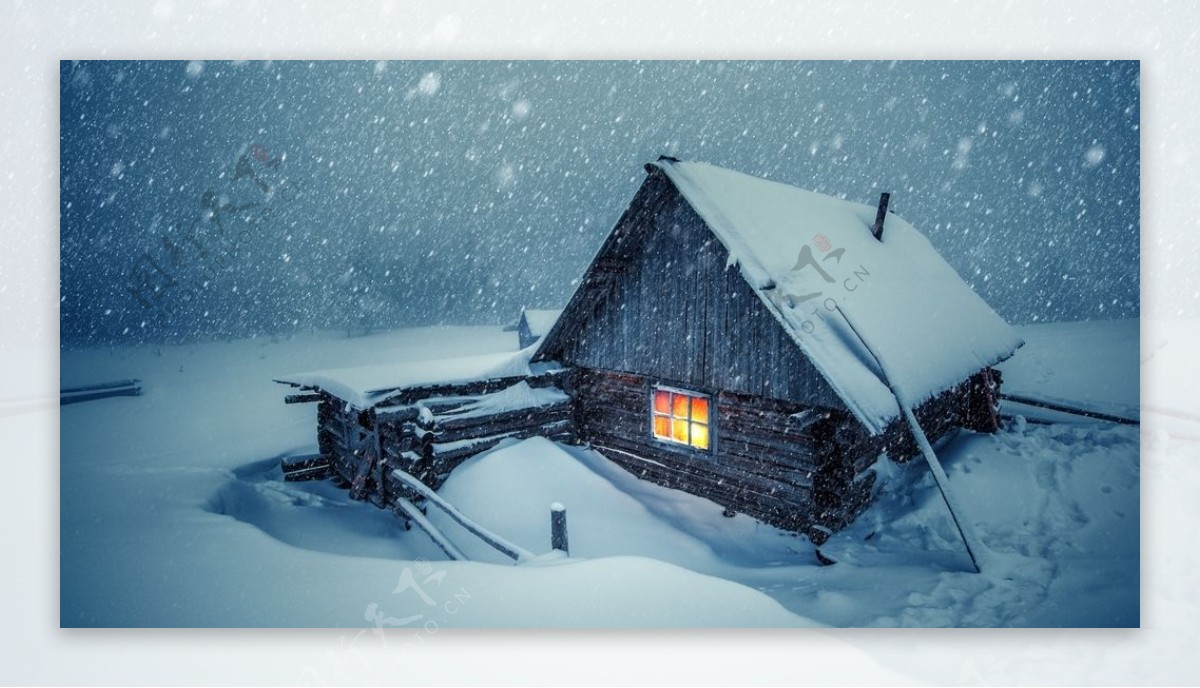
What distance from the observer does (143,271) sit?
477 centimetres

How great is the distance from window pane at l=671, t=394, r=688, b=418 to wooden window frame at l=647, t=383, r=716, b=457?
0.02 m

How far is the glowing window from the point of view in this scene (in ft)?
23.7

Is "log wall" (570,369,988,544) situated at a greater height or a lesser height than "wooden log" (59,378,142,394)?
lesser

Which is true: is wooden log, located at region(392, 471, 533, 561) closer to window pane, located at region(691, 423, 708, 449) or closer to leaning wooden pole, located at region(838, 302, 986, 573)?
window pane, located at region(691, 423, 708, 449)

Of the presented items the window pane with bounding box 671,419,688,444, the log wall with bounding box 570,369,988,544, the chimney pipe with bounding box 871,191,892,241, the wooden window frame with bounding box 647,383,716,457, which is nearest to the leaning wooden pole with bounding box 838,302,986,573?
the log wall with bounding box 570,369,988,544

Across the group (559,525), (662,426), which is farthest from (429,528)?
(662,426)

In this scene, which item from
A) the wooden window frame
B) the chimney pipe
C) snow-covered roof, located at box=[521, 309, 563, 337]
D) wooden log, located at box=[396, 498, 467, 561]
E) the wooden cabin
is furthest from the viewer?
snow-covered roof, located at box=[521, 309, 563, 337]

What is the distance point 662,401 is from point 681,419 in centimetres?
37

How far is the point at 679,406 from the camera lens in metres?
7.44

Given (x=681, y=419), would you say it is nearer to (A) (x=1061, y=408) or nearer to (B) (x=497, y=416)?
(B) (x=497, y=416)

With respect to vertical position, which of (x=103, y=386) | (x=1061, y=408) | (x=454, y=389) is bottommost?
(x=1061, y=408)

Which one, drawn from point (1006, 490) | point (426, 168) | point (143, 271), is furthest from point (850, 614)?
point (143, 271)

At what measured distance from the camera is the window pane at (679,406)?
24.2 ft

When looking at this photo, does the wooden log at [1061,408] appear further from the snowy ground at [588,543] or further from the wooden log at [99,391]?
the wooden log at [99,391]
